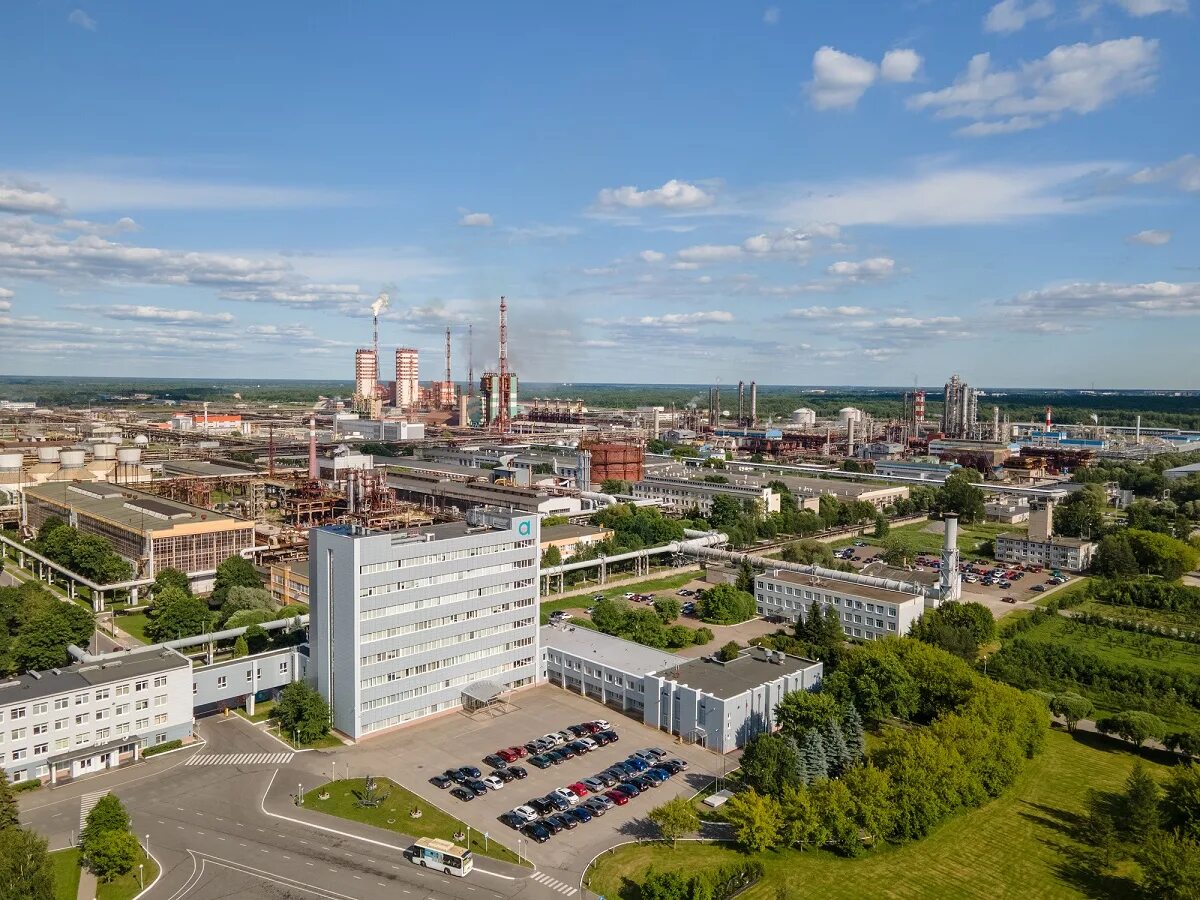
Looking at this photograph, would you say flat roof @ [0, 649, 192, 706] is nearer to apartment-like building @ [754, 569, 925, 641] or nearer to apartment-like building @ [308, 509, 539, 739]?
apartment-like building @ [308, 509, 539, 739]

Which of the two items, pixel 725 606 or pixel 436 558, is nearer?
pixel 436 558

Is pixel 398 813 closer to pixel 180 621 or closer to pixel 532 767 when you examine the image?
pixel 532 767

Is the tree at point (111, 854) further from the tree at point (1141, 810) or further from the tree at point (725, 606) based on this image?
the tree at point (725, 606)

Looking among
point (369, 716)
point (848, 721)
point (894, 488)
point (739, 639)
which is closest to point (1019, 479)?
point (894, 488)

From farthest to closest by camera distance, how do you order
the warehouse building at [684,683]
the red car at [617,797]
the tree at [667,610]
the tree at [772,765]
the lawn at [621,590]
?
the lawn at [621,590]
the tree at [667,610]
the warehouse building at [684,683]
the red car at [617,797]
the tree at [772,765]

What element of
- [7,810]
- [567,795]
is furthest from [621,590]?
[7,810]

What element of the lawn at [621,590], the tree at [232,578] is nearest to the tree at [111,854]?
the lawn at [621,590]
